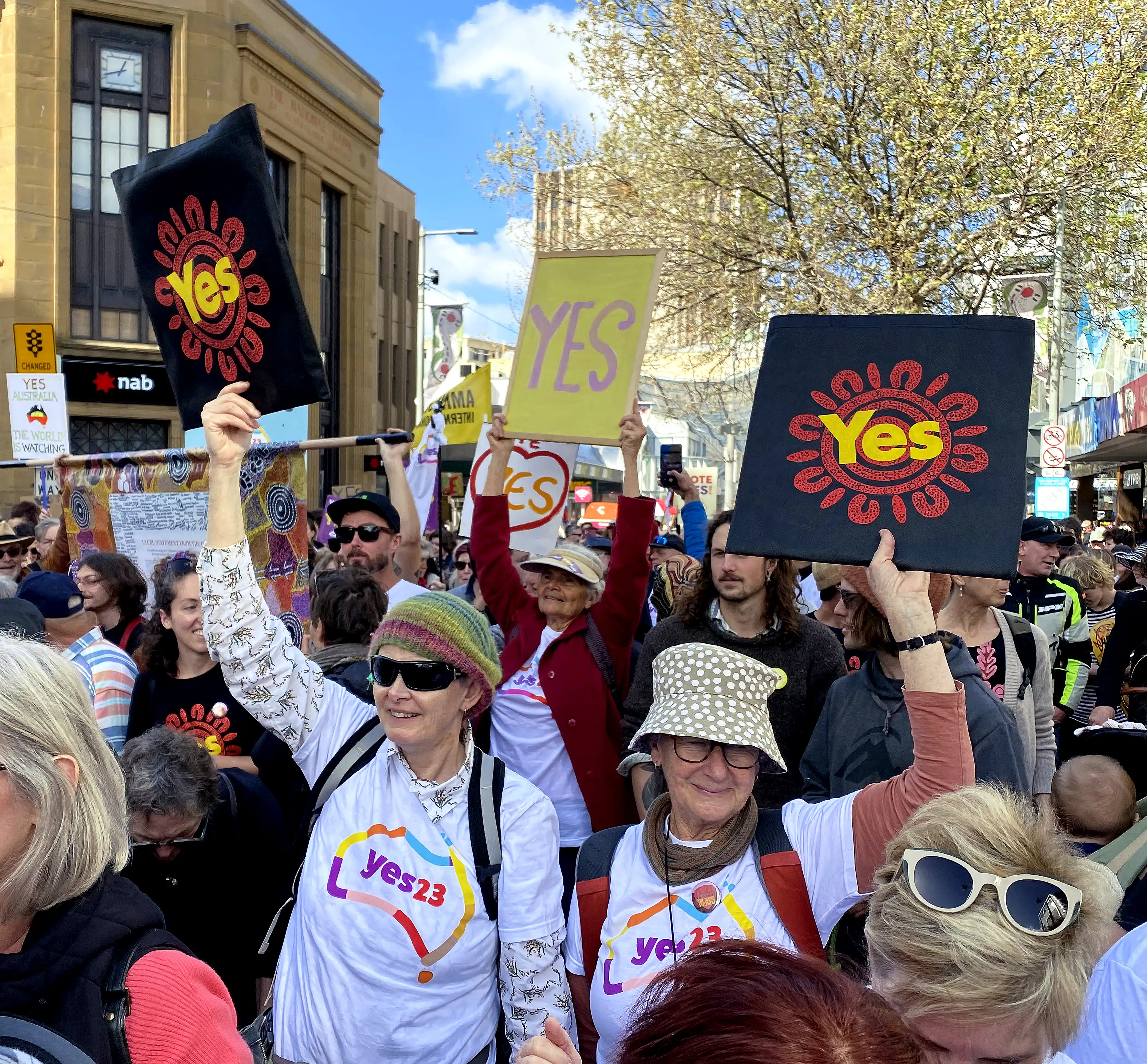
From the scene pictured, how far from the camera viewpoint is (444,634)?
274 cm

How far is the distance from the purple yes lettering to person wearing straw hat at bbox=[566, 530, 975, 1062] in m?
2.23

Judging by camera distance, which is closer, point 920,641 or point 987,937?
point 987,937

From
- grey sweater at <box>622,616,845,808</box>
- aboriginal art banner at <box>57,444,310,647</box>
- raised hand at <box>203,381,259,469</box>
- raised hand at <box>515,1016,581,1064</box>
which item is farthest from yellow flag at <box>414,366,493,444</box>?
raised hand at <box>515,1016,581,1064</box>

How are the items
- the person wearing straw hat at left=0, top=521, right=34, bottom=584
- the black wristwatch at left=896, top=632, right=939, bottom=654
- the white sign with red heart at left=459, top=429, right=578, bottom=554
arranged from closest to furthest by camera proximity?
the black wristwatch at left=896, top=632, right=939, bottom=654, the white sign with red heart at left=459, top=429, right=578, bottom=554, the person wearing straw hat at left=0, top=521, right=34, bottom=584

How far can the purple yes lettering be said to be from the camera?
4.66 m

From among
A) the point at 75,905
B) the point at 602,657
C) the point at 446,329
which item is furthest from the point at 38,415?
the point at 446,329

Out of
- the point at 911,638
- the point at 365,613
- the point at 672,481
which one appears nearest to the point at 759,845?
the point at 911,638

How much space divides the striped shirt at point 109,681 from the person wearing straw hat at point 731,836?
2052 mm

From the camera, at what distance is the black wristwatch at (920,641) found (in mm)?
2359

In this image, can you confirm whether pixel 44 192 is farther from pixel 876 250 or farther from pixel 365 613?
pixel 365 613

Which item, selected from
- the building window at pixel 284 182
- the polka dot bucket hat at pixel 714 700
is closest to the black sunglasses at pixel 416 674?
the polka dot bucket hat at pixel 714 700

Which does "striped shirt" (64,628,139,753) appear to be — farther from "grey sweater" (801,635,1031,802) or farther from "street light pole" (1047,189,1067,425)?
"street light pole" (1047,189,1067,425)

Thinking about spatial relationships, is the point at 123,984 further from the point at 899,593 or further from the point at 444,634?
the point at 899,593

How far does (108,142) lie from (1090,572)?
19.7 metres
